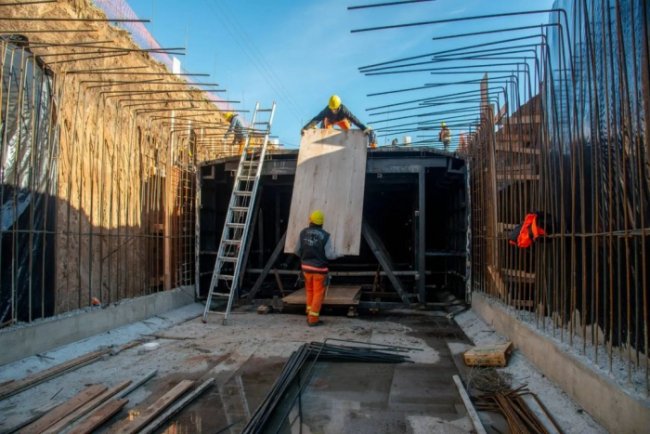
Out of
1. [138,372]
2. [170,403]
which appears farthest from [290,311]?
[170,403]

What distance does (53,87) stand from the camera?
6.29 m

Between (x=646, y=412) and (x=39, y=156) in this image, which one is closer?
(x=646, y=412)

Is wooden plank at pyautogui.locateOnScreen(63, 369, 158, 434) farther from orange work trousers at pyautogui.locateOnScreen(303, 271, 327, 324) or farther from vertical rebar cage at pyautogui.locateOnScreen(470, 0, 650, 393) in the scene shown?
vertical rebar cage at pyautogui.locateOnScreen(470, 0, 650, 393)

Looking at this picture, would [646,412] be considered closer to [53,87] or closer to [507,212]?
[507,212]

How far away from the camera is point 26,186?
225 inches

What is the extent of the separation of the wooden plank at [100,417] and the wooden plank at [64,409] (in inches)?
9.2

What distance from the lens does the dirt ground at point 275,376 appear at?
383 cm

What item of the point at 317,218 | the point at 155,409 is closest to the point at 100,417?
the point at 155,409

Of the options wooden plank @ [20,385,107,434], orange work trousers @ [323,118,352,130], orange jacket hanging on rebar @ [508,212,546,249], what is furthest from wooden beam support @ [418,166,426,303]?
wooden plank @ [20,385,107,434]

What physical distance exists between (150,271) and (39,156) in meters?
3.42

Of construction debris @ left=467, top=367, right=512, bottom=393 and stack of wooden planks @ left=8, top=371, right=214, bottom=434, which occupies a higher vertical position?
stack of wooden planks @ left=8, top=371, right=214, bottom=434

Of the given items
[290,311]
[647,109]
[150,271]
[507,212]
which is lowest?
[290,311]

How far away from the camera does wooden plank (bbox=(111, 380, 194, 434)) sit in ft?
11.7

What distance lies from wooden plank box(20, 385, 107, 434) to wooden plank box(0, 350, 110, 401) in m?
0.64
